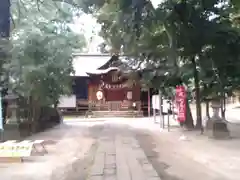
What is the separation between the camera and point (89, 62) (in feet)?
125

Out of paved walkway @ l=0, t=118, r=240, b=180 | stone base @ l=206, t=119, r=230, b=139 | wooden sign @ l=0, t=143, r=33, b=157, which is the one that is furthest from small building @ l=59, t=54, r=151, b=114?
wooden sign @ l=0, t=143, r=33, b=157

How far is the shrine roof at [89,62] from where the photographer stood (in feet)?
115

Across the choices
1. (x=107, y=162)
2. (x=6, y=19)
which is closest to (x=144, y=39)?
(x=107, y=162)

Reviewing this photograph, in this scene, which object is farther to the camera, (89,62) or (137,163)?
(89,62)

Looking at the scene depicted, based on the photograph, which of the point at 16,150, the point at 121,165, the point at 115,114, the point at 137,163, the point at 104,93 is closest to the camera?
the point at 121,165

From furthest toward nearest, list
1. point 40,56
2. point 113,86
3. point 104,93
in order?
point 104,93, point 113,86, point 40,56

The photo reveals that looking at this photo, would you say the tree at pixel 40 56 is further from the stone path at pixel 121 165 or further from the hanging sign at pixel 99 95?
the hanging sign at pixel 99 95

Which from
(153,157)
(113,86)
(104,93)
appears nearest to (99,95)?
(104,93)

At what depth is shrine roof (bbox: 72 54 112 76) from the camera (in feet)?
115

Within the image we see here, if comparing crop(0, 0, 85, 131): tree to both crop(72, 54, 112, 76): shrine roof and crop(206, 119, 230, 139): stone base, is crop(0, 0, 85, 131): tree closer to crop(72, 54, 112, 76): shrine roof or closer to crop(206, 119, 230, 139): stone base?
crop(206, 119, 230, 139): stone base

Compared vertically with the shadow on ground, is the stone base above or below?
above

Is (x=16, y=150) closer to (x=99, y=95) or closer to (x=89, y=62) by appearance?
(x=99, y=95)

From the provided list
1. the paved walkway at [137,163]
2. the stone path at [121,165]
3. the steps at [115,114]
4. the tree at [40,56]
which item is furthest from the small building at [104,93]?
the stone path at [121,165]

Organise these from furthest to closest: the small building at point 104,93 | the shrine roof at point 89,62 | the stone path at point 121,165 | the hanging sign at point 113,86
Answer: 1. the shrine roof at point 89,62
2. the hanging sign at point 113,86
3. the small building at point 104,93
4. the stone path at point 121,165
